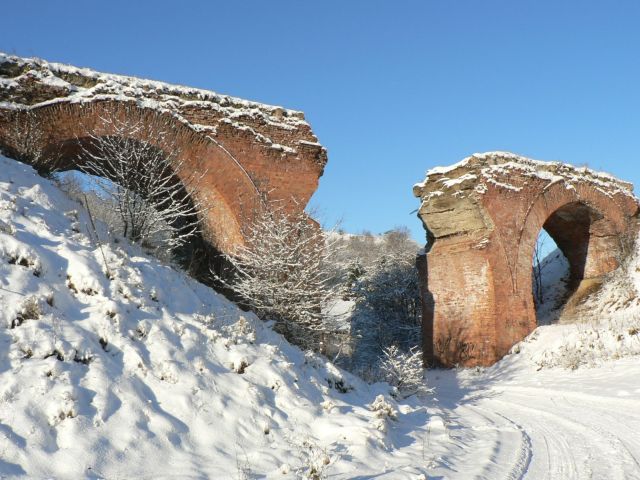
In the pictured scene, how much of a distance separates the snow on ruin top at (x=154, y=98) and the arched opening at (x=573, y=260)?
8.85 metres

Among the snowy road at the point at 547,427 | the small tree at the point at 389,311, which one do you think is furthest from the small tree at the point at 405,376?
the small tree at the point at 389,311

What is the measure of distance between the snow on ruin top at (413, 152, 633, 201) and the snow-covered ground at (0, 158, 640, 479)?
22.3 ft

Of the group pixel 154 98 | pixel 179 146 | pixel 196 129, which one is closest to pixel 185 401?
pixel 179 146

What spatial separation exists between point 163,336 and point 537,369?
823 cm

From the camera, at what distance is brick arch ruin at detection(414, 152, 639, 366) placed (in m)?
12.3

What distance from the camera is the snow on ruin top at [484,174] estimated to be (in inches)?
509

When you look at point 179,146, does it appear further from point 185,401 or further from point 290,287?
point 185,401

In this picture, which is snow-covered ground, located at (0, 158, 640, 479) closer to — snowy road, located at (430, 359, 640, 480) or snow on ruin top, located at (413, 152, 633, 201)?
snowy road, located at (430, 359, 640, 480)

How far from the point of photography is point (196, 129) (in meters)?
9.72

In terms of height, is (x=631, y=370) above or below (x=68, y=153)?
below

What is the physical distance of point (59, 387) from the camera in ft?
11.8

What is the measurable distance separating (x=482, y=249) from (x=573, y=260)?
6697 mm

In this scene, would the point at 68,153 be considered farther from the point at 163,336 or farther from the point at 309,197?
the point at 163,336

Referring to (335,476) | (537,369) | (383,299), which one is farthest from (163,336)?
(383,299)
